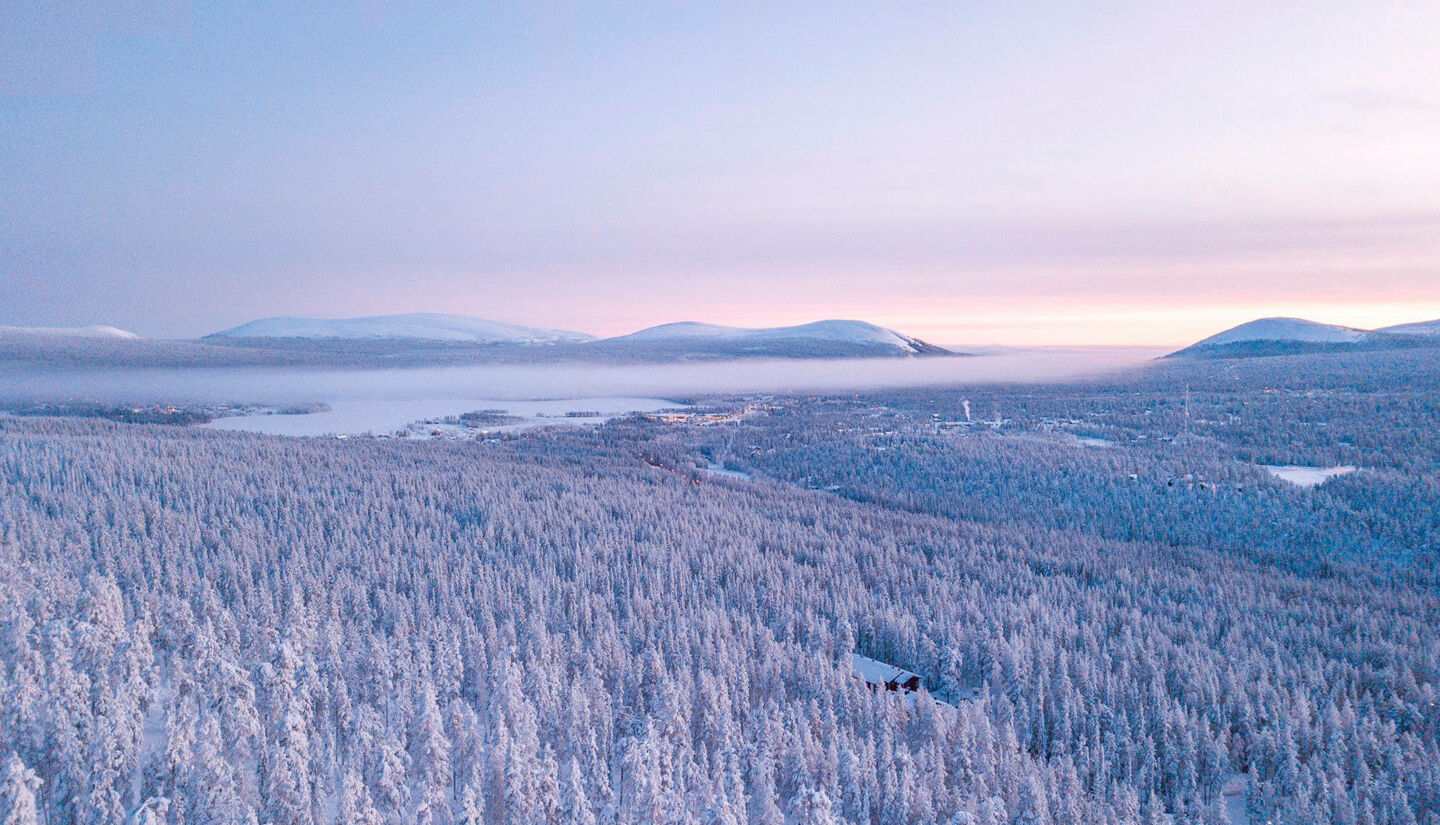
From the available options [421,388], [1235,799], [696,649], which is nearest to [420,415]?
[421,388]

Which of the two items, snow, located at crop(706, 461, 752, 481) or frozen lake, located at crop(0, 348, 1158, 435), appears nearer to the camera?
snow, located at crop(706, 461, 752, 481)

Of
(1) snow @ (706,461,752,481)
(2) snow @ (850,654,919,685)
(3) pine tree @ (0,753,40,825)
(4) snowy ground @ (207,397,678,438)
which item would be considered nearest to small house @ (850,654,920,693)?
(2) snow @ (850,654,919,685)

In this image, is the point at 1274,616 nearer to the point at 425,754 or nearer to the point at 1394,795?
the point at 1394,795

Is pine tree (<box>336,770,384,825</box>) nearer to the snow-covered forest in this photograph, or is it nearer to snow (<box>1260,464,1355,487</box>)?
the snow-covered forest

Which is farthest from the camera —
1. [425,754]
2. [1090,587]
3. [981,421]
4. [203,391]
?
[203,391]

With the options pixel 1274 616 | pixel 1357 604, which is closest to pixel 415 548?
pixel 1274 616

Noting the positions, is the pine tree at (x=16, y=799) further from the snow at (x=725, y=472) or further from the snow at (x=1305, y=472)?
the snow at (x=1305, y=472)
